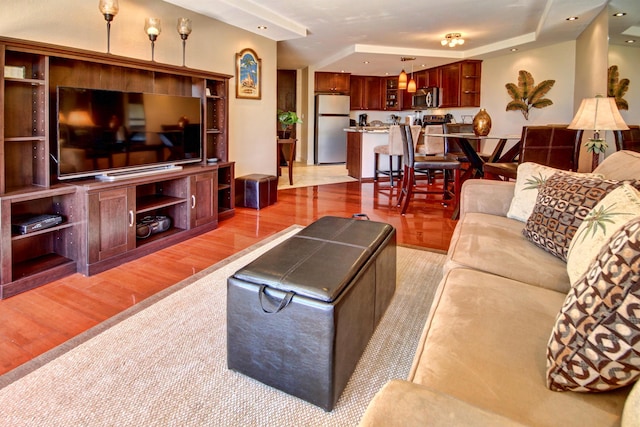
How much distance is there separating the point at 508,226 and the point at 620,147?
2.61m

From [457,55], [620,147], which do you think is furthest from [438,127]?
[620,147]

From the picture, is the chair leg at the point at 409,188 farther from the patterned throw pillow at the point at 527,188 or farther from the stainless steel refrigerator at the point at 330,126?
the stainless steel refrigerator at the point at 330,126

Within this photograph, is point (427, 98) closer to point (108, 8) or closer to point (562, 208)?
point (108, 8)

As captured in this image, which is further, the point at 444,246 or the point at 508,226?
the point at 444,246

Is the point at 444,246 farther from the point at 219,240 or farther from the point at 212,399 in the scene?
the point at 212,399

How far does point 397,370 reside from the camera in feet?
5.67

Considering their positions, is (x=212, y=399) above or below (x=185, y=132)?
below

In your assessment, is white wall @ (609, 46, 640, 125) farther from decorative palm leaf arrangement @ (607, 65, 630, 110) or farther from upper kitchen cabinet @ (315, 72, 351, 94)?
upper kitchen cabinet @ (315, 72, 351, 94)

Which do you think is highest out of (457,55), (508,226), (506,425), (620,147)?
(457,55)

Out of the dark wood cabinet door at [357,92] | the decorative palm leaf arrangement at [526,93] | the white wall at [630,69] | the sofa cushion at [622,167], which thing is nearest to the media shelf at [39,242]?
the sofa cushion at [622,167]

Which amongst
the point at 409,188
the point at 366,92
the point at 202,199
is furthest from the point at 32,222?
the point at 366,92

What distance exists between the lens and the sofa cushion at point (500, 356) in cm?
86

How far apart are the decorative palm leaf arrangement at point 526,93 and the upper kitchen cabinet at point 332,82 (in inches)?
148

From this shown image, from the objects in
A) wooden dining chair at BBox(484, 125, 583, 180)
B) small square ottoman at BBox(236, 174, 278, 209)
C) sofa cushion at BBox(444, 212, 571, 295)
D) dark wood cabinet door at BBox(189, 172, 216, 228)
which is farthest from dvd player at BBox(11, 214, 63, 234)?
wooden dining chair at BBox(484, 125, 583, 180)
